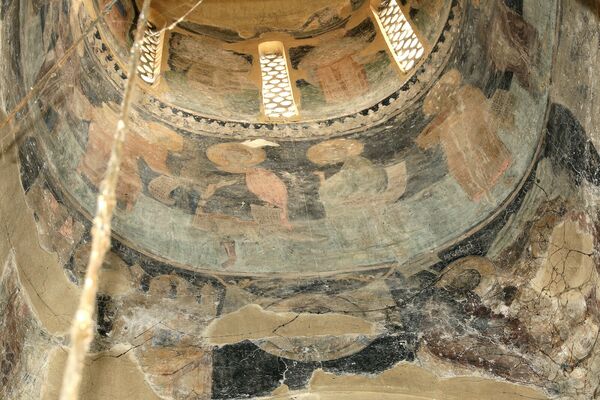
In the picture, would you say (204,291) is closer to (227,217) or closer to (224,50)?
(227,217)

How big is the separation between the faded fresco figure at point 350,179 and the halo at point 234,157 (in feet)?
2.04

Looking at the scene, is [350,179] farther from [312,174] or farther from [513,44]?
[513,44]

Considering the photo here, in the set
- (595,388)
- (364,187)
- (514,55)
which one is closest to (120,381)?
(364,187)

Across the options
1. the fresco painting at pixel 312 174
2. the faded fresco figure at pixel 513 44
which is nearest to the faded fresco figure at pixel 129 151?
the fresco painting at pixel 312 174

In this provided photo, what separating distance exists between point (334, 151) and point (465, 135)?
A: 1.47 m

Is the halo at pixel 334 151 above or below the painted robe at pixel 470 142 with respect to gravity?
above

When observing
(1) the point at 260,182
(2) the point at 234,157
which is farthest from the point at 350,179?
(2) the point at 234,157

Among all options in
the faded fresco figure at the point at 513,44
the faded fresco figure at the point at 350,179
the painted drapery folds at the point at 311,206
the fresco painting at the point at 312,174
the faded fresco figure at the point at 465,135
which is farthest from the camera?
the faded fresco figure at the point at 350,179

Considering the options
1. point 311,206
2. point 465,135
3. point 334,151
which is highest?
point 334,151

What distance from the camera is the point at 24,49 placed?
300 inches

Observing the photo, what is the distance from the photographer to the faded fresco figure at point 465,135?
8664 millimetres

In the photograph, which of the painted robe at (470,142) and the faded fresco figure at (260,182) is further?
the faded fresco figure at (260,182)

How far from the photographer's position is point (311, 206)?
9.44 meters

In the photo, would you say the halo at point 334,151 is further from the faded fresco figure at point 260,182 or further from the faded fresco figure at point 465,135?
the faded fresco figure at point 465,135
